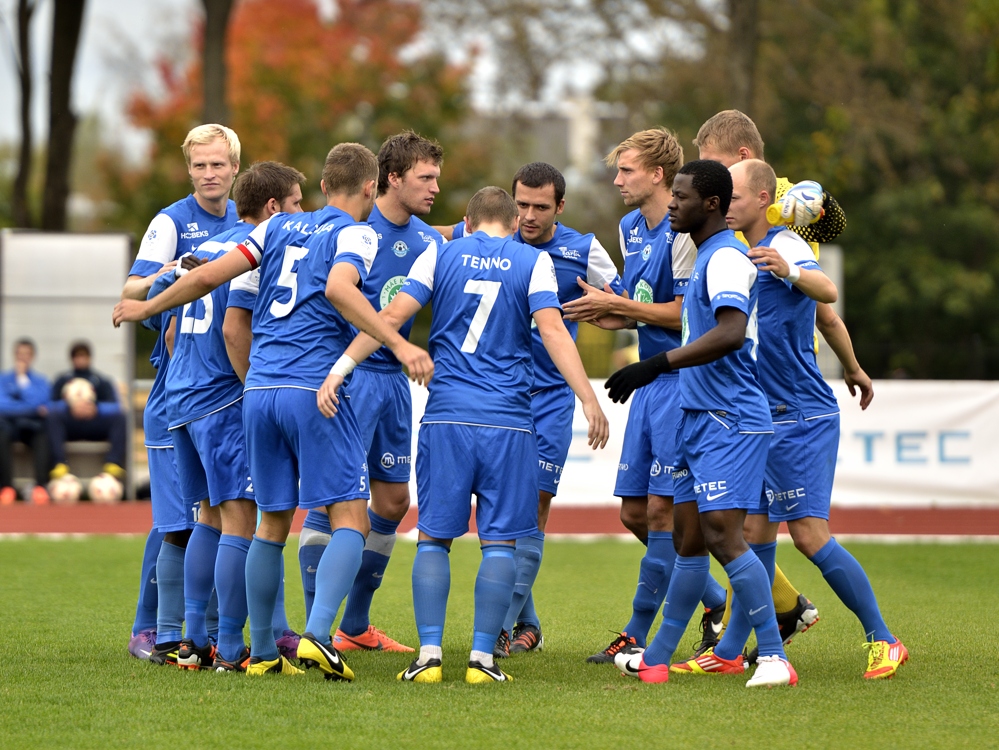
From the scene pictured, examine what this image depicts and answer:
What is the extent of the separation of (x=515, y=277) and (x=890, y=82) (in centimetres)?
2411

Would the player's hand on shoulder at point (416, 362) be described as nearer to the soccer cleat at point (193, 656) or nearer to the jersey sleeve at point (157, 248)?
the jersey sleeve at point (157, 248)

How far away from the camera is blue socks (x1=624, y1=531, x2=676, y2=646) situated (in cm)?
646

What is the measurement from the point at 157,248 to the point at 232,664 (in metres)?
2.13

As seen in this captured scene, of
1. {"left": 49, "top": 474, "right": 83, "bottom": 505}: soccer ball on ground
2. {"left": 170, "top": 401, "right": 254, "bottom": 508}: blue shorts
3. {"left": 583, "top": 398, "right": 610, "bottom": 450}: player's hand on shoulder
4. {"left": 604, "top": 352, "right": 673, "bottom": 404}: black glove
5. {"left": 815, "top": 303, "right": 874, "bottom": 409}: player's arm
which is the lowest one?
{"left": 49, "top": 474, "right": 83, "bottom": 505}: soccer ball on ground

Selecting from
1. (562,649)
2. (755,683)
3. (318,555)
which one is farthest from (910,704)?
(318,555)

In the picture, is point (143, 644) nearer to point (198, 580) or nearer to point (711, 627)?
point (198, 580)

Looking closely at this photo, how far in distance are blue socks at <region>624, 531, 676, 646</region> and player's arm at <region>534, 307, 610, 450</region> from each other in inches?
38.7

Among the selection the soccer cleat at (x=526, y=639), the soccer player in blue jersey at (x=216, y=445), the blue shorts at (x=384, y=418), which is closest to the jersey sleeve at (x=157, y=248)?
the soccer player in blue jersey at (x=216, y=445)

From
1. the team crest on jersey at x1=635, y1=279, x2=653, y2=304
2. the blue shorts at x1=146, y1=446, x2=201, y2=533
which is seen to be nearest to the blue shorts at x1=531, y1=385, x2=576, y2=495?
the team crest on jersey at x1=635, y1=279, x2=653, y2=304

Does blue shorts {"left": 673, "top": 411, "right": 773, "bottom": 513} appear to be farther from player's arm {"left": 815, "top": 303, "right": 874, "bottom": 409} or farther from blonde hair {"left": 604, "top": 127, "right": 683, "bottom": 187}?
blonde hair {"left": 604, "top": 127, "right": 683, "bottom": 187}

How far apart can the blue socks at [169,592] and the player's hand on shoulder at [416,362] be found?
182cm

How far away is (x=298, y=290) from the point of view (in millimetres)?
5867

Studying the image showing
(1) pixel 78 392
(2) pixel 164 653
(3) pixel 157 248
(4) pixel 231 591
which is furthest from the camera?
(1) pixel 78 392

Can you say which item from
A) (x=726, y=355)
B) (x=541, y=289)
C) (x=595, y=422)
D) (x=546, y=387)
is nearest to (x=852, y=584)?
(x=726, y=355)
